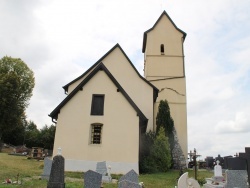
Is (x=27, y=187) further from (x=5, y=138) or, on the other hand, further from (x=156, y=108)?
(x=5, y=138)

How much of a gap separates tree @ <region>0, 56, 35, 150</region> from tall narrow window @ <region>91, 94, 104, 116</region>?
21.6 metres

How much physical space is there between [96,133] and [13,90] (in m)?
23.0

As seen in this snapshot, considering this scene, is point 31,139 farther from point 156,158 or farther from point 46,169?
point 46,169

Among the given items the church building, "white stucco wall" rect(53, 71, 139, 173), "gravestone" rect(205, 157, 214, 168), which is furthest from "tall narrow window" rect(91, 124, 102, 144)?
"gravestone" rect(205, 157, 214, 168)

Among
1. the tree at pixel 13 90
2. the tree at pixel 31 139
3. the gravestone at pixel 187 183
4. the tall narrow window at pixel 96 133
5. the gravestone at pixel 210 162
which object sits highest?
the tree at pixel 13 90

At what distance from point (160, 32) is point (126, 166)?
16.2 meters

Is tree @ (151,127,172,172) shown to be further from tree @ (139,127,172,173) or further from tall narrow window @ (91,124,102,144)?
tall narrow window @ (91,124,102,144)

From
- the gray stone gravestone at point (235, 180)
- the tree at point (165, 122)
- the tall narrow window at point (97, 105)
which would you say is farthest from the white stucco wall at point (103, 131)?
the gray stone gravestone at point (235, 180)

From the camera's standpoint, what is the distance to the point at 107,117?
54.1 ft

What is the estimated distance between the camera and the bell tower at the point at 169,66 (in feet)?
78.5

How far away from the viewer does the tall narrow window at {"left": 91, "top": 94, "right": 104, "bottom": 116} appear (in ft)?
54.4

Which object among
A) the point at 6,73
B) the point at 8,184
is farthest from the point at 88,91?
the point at 6,73

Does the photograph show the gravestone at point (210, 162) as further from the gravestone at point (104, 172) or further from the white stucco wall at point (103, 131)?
the gravestone at point (104, 172)

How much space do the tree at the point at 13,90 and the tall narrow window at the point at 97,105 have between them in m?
21.6
